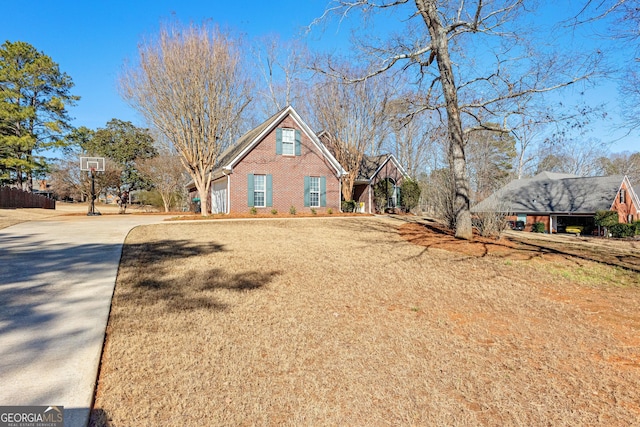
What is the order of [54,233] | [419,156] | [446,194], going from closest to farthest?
[54,233] < [446,194] < [419,156]

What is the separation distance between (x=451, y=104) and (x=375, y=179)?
15.2 metres

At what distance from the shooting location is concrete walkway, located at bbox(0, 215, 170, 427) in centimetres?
247

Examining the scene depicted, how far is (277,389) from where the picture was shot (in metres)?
2.71

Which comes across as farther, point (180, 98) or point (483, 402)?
point (180, 98)

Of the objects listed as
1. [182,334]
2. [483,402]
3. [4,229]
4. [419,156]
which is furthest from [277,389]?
[419,156]

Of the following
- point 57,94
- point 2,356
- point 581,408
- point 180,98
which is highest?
point 57,94

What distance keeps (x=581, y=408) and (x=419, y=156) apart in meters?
32.9

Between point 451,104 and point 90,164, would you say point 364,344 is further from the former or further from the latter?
point 90,164

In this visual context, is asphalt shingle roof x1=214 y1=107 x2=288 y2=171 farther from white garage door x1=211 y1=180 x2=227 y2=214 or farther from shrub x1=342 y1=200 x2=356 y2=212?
shrub x1=342 y1=200 x2=356 y2=212

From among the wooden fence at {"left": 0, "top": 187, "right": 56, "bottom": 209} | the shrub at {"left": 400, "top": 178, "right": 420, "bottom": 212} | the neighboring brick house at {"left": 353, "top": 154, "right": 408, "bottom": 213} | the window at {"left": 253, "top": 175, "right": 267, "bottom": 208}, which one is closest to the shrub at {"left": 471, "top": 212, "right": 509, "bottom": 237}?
the window at {"left": 253, "top": 175, "right": 267, "bottom": 208}

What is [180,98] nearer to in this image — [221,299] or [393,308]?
[221,299]

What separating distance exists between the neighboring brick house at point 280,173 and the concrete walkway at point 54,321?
1068 centimetres

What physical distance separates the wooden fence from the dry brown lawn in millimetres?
22716

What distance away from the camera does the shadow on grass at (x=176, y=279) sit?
4.50 meters
